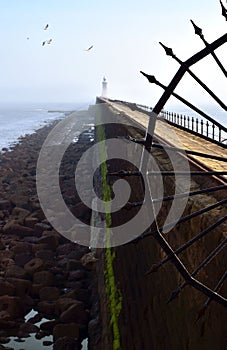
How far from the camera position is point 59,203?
47.4ft

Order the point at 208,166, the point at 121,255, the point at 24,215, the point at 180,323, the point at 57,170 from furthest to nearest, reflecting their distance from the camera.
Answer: the point at 57,170 → the point at 24,215 → the point at 121,255 → the point at 208,166 → the point at 180,323

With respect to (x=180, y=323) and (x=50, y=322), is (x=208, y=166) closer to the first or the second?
(x=180, y=323)

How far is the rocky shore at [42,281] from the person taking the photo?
7.23 meters

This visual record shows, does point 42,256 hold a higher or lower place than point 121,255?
lower

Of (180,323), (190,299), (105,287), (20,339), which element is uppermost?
(190,299)

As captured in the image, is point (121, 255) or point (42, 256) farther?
point (42, 256)

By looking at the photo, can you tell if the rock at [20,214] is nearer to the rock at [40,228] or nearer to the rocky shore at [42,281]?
the rocky shore at [42,281]

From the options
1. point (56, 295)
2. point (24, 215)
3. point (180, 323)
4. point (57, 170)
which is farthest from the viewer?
point (57, 170)

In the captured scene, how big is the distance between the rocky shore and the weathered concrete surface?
797 mm

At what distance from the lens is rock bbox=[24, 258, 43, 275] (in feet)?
29.2

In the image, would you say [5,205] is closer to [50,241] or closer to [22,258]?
[50,241]

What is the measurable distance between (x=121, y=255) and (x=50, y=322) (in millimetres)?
1720

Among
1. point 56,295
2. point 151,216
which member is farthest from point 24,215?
point 151,216

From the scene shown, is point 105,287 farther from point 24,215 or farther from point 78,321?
point 24,215
